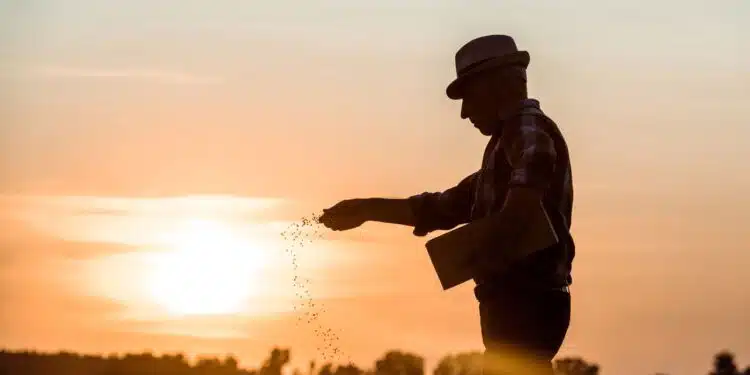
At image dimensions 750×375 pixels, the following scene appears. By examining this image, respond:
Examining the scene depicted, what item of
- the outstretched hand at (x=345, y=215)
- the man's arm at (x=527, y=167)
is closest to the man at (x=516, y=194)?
the man's arm at (x=527, y=167)

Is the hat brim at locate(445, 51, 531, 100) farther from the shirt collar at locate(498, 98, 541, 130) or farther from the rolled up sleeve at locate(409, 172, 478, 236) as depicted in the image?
the rolled up sleeve at locate(409, 172, 478, 236)

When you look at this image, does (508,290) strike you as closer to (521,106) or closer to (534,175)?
(534,175)

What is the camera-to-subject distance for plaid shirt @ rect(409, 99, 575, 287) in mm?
11383

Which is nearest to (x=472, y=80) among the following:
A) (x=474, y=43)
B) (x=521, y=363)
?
(x=474, y=43)

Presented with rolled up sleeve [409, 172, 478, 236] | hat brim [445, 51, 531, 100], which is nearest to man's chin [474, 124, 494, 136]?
hat brim [445, 51, 531, 100]

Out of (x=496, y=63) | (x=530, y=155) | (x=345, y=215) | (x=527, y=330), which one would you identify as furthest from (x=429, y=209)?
(x=530, y=155)

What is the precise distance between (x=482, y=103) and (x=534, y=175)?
0.94 meters

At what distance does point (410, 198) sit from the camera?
13836mm

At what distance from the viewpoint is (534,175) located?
11.3 metres

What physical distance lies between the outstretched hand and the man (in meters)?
1.71

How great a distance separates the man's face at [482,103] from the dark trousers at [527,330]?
1.06 meters

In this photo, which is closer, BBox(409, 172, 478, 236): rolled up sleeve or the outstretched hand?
BBox(409, 172, 478, 236): rolled up sleeve

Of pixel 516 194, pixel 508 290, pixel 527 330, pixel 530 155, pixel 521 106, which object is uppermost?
pixel 521 106

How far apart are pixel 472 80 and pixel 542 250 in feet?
3.94
